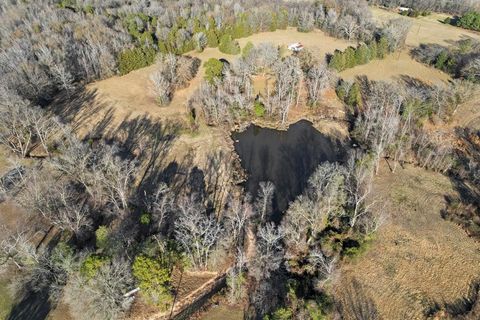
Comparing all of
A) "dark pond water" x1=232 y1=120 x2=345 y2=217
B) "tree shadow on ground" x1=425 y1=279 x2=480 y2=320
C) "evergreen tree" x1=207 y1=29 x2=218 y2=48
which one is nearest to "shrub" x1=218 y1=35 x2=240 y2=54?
"evergreen tree" x1=207 y1=29 x2=218 y2=48

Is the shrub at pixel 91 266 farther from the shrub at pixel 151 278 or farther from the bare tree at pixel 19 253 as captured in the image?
the bare tree at pixel 19 253

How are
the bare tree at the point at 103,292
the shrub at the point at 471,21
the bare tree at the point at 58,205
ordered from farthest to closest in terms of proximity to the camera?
1. the shrub at the point at 471,21
2. the bare tree at the point at 58,205
3. the bare tree at the point at 103,292

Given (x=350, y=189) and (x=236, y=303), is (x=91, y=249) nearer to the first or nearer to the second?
(x=236, y=303)

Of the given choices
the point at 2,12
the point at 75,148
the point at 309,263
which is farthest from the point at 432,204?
the point at 2,12

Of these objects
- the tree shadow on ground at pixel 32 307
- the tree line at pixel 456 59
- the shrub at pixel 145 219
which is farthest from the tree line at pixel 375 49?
the tree shadow on ground at pixel 32 307

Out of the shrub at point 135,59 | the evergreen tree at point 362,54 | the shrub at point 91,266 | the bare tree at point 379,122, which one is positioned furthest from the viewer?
the evergreen tree at point 362,54

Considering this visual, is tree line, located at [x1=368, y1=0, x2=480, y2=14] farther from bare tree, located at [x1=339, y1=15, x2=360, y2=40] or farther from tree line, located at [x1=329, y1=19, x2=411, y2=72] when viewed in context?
bare tree, located at [x1=339, y1=15, x2=360, y2=40]

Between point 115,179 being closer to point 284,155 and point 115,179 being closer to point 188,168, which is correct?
point 188,168
